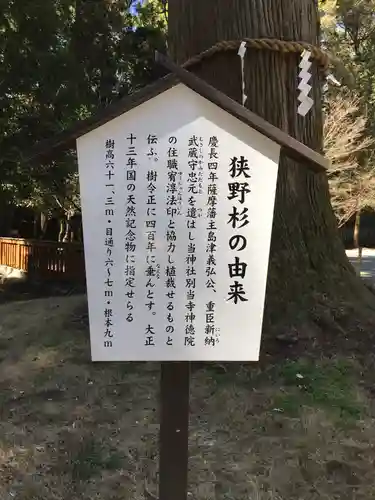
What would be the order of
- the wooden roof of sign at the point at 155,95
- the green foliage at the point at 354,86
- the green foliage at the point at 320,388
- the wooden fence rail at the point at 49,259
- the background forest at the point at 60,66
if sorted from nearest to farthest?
the wooden roof of sign at the point at 155,95 → the green foliage at the point at 320,388 → the background forest at the point at 60,66 → the wooden fence rail at the point at 49,259 → the green foliage at the point at 354,86

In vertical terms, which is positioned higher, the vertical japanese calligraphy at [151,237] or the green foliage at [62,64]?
the green foliage at [62,64]

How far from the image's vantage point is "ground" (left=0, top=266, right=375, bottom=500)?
313 cm

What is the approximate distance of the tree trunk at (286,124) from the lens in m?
4.57

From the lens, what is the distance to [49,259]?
44.6 feet

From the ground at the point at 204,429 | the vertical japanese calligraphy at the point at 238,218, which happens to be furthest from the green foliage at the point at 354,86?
the vertical japanese calligraphy at the point at 238,218

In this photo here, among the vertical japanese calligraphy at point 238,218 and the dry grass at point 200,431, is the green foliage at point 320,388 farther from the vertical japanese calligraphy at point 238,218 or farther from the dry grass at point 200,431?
the vertical japanese calligraphy at point 238,218

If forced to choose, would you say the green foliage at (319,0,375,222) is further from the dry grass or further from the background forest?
the dry grass

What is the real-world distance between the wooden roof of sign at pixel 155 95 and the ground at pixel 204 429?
1836mm

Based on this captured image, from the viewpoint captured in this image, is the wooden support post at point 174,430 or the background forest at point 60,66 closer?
the wooden support post at point 174,430

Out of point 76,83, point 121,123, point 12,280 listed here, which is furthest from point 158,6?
point 121,123

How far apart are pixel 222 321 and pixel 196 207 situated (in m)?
0.48

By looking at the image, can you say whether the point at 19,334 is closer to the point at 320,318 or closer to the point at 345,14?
the point at 320,318

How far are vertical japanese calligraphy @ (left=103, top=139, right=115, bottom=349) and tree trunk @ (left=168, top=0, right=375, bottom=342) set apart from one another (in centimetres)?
243

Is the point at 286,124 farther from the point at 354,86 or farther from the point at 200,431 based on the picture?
the point at 354,86
